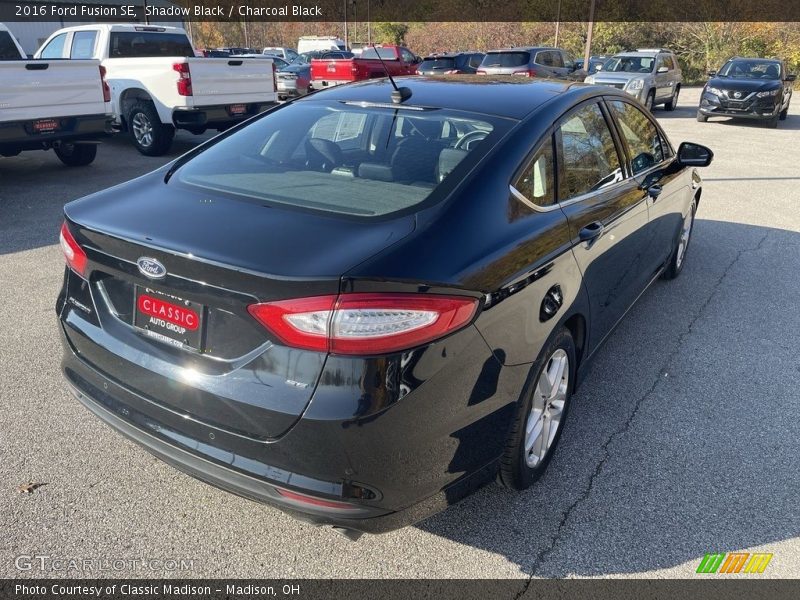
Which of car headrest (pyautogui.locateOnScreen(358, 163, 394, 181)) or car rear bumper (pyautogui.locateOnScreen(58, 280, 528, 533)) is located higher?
car headrest (pyautogui.locateOnScreen(358, 163, 394, 181))

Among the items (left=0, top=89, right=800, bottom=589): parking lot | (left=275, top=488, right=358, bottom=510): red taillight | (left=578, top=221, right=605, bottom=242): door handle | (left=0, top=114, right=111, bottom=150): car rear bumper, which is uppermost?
(left=578, top=221, right=605, bottom=242): door handle

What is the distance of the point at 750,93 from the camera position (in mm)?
16359

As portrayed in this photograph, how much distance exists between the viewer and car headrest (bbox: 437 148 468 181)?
8.52ft

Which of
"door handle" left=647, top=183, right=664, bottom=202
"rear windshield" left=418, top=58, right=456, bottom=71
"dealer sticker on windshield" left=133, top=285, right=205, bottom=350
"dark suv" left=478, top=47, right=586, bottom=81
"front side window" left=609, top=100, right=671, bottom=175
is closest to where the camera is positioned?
"dealer sticker on windshield" left=133, top=285, right=205, bottom=350

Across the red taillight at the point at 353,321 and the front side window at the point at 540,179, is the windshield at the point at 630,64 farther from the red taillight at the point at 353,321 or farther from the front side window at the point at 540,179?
the red taillight at the point at 353,321

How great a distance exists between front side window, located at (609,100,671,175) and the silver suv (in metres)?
14.2

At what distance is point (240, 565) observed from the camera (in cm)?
245

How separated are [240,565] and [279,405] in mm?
836

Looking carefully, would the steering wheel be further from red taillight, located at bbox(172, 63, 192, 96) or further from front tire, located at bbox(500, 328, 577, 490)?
red taillight, located at bbox(172, 63, 192, 96)

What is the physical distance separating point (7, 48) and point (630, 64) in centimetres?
1605

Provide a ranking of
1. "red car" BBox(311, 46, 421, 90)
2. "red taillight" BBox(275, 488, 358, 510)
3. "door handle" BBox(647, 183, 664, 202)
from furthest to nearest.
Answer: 1. "red car" BBox(311, 46, 421, 90)
2. "door handle" BBox(647, 183, 664, 202)
3. "red taillight" BBox(275, 488, 358, 510)

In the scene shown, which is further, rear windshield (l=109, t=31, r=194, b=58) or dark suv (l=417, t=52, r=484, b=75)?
dark suv (l=417, t=52, r=484, b=75)

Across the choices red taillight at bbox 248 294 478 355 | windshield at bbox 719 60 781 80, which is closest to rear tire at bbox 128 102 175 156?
red taillight at bbox 248 294 478 355

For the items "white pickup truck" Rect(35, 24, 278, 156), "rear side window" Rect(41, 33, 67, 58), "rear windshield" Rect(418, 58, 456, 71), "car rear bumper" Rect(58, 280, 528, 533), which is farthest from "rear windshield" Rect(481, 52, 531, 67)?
"car rear bumper" Rect(58, 280, 528, 533)
